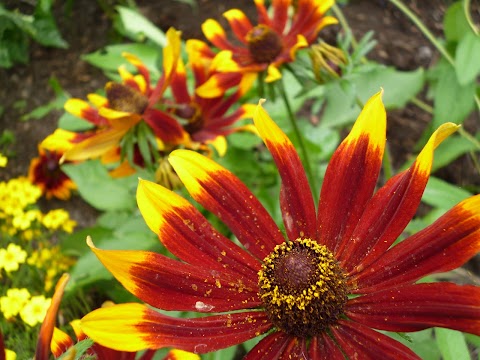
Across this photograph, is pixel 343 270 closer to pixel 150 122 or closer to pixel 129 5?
pixel 150 122

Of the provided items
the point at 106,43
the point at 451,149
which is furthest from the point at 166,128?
the point at 106,43

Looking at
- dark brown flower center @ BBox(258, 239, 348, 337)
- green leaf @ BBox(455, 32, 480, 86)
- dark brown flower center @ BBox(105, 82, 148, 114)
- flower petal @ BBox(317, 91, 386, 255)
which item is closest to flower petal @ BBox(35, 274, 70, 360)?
dark brown flower center @ BBox(258, 239, 348, 337)

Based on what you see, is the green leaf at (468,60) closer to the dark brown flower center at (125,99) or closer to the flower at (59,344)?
the dark brown flower center at (125,99)

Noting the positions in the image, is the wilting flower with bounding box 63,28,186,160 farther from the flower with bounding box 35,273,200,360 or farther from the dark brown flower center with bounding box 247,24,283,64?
the flower with bounding box 35,273,200,360

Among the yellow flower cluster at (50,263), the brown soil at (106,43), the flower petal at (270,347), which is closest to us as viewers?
the flower petal at (270,347)

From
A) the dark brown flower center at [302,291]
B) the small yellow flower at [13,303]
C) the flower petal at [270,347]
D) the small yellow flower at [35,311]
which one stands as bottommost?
the small yellow flower at [13,303]

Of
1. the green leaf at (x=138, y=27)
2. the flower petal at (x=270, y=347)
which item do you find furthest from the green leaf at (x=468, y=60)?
the green leaf at (x=138, y=27)

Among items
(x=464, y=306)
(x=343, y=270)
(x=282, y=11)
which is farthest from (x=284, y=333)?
(x=282, y=11)
